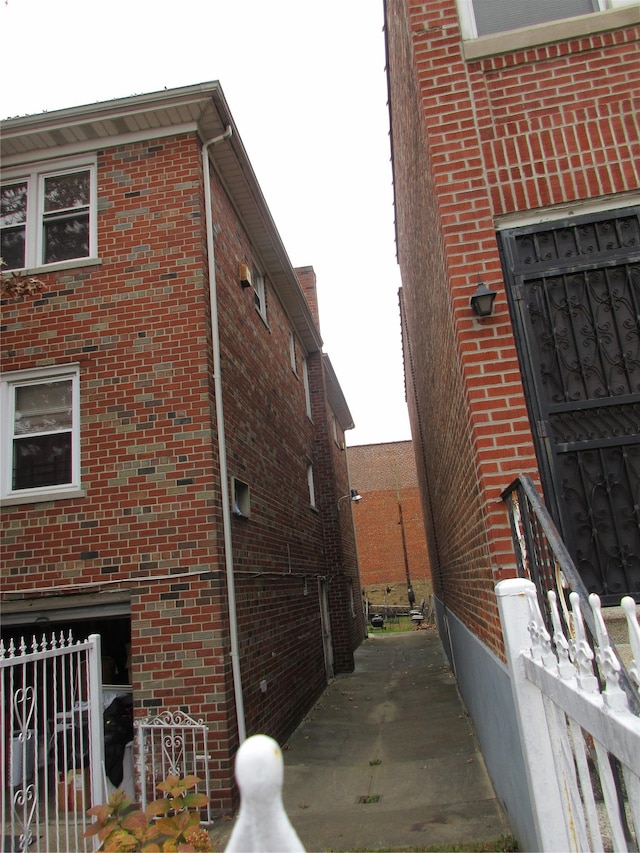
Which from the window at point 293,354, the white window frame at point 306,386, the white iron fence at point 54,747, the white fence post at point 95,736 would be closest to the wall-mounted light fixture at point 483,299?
the white iron fence at point 54,747

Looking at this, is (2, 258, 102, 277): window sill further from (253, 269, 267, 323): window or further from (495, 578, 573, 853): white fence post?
(495, 578, 573, 853): white fence post

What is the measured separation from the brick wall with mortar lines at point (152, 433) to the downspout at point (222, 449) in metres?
0.16

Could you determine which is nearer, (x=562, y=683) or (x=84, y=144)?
(x=562, y=683)

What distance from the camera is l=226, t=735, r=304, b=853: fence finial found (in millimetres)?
977

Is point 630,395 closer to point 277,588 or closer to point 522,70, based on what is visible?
point 522,70

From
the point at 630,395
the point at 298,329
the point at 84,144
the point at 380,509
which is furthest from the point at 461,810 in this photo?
the point at 380,509

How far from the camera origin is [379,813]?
210 inches

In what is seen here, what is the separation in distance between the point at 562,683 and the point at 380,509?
31719 millimetres

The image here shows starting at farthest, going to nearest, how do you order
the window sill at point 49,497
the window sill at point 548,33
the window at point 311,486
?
the window at point 311,486 → the window sill at point 49,497 → the window sill at point 548,33

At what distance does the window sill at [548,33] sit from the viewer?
464 centimetres

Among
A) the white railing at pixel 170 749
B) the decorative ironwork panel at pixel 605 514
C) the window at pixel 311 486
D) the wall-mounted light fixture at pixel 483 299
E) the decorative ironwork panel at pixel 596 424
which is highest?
the window at pixel 311 486

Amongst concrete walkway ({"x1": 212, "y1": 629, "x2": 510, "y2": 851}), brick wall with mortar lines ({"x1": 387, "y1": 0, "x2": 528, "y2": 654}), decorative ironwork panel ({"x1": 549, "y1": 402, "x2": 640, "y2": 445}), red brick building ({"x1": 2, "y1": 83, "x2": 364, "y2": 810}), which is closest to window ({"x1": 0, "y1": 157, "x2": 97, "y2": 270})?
red brick building ({"x1": 2, "y1": 83, "x2": 364, "y2": 810})

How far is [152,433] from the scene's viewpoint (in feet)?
21.7

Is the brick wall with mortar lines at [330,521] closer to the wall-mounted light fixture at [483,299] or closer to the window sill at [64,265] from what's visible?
the window sill at [64,265]
